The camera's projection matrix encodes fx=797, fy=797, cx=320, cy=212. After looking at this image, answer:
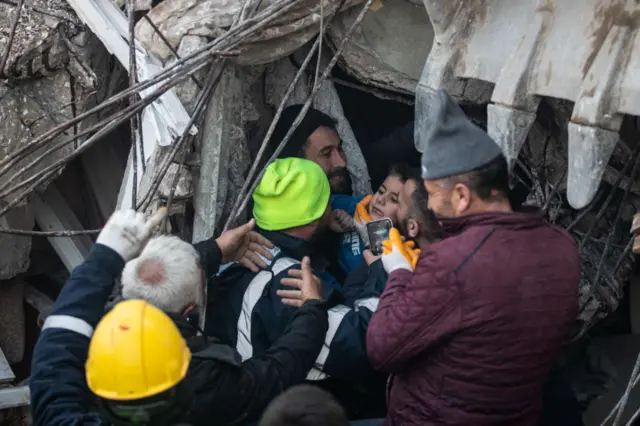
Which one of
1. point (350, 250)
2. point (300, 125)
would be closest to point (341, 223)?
point (350, 250)

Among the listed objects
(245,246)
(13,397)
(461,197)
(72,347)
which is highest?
(72,347)

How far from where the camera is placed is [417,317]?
2193 mm

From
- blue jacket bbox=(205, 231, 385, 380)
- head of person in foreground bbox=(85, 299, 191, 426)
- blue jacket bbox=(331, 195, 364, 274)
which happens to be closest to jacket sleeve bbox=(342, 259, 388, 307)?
blue jacket bbox=(205, 231, 385, 380)

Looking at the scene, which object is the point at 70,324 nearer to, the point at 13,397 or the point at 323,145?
the point at 323,145

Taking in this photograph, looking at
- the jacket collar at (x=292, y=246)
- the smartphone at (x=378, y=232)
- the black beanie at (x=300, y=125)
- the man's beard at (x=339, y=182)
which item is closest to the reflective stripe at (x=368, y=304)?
the smartphone at (x=378, y=232)

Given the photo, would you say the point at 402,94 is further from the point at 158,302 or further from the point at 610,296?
the point at 158,302

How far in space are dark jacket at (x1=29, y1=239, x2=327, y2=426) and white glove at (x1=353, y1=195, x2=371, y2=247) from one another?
75 cm

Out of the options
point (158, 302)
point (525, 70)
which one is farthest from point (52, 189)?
point (525, 70)

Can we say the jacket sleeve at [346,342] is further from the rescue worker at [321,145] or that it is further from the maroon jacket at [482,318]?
the rescue worker at [321,145]

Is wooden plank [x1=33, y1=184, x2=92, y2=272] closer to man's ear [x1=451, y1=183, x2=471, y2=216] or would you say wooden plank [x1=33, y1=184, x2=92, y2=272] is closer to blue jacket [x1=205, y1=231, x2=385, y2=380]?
blue jacket [x1=205, y1=231, x2=385, y2=380]

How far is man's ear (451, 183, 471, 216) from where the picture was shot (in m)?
2.25

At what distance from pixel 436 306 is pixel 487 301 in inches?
5.4

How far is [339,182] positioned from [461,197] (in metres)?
1.67

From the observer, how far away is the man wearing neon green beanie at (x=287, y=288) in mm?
2732
